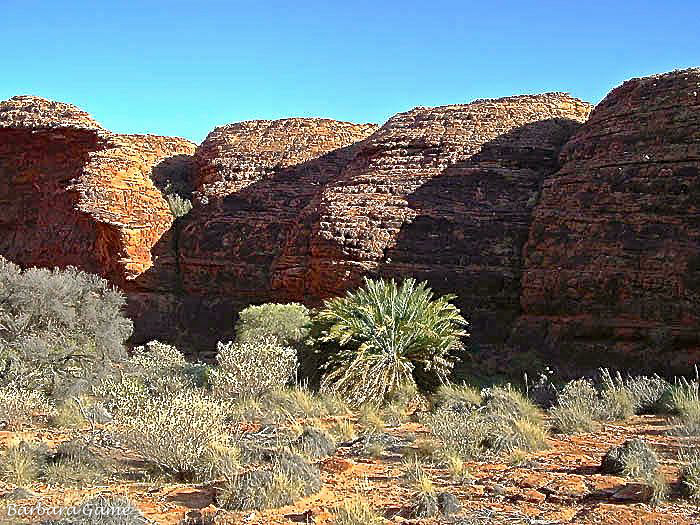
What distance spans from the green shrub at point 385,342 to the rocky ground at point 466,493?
2.86 meters

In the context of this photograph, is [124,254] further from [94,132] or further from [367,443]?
[367,443]

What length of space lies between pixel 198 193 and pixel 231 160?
5.20 feet

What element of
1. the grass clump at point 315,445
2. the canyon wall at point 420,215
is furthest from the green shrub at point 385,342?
the grass clump at point 315,445

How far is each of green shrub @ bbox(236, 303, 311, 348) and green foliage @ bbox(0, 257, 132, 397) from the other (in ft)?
8.80

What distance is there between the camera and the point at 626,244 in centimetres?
1323

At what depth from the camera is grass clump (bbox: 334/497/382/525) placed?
5.26 metres

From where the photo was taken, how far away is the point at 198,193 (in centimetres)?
2278

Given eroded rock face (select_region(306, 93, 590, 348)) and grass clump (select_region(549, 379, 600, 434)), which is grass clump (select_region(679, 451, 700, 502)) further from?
eroded rock face (select_region(306, 93, 590, 348))


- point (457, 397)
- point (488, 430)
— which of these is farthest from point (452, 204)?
point (488, 430)

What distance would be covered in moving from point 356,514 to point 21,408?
21.7 feet

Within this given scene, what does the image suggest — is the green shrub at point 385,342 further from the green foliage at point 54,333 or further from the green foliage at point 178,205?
the green foliage at point 178,205

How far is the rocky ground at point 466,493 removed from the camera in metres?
5.52

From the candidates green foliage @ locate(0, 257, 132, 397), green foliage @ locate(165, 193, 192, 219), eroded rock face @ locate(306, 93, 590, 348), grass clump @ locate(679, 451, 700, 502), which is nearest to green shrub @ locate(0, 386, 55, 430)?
green foliage @ locate(0, 257, 132, 397)

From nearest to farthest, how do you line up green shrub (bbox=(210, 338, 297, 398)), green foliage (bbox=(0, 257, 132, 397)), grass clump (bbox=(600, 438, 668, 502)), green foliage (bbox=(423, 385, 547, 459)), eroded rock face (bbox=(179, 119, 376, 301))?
1. grass clump (bbox=(600, 438, 668, 502))
2. green foliage (bbox=(423, 385, 547, 459))
3. green shrub (bbox=(210, 338, 297, 398))
4. green foliage (bbox=(0, 257, 132, 397))
5. eroded rock face (bbox=(179, 119, 376, 301))
